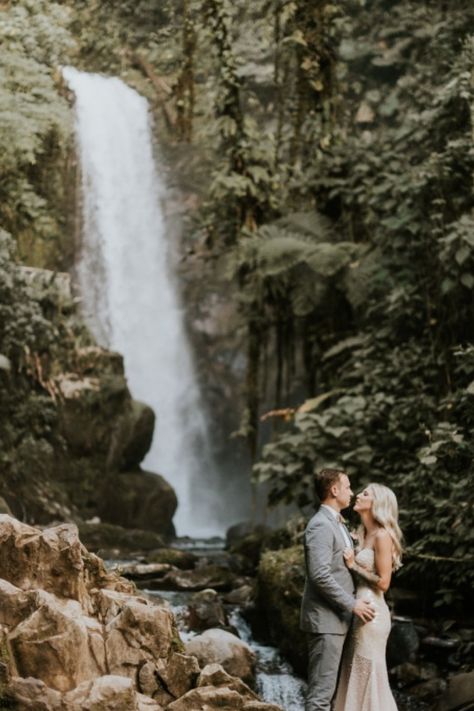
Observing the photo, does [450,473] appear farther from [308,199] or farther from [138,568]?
[308,199]

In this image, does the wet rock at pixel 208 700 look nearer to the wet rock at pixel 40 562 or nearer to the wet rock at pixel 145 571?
the wet rock at pixel 40 562

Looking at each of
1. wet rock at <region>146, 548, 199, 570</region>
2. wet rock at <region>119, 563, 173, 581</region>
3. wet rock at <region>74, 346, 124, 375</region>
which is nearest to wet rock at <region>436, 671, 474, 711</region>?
wet rock at <region>119, 563, 173, 581</region>

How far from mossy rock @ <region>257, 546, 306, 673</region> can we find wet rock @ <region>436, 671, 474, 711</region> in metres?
1.48

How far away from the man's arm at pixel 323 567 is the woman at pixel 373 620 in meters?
0.14

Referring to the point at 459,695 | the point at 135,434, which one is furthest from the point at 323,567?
the point at 135,434

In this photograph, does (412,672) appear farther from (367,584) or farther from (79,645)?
(79,645)

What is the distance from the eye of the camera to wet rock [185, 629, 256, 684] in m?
6.79

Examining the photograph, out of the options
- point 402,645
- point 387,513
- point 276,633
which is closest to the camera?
point 387,513

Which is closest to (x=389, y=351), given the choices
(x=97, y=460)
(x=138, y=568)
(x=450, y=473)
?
(x=450, y=473)

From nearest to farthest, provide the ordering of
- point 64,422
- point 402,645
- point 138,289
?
point 402,645 < point 64,422 < point 138,289

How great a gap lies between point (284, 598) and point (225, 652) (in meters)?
0.87

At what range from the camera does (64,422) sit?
1270 cm

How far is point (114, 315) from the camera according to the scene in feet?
55.1

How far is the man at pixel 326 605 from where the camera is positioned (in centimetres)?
447
